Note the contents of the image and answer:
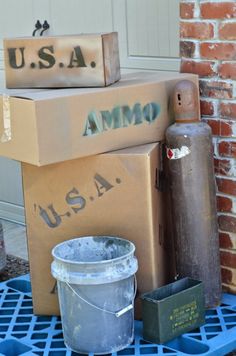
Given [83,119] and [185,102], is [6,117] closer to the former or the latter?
[83,119]

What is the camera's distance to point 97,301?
3.21 metres

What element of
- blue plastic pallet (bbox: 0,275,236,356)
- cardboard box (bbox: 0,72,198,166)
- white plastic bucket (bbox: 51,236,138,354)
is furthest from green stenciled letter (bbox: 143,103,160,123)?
blue plastic pallet (bbox: 0,275,236,356)

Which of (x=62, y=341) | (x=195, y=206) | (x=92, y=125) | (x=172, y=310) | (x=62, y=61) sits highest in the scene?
(x=62, y=61)

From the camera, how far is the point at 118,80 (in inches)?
144

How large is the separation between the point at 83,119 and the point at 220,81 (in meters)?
0.73

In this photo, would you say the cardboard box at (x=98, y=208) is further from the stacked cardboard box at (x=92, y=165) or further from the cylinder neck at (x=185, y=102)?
the cylinder neck at (x=185, y=102)

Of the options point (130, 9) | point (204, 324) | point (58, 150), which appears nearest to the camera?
point (58, 150)

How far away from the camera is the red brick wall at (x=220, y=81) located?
357 centimetres

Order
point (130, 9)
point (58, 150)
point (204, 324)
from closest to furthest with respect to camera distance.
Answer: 1. point (58, 150)
2. point (204, 324)
3. point (130, 9)

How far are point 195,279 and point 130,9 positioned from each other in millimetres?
1687

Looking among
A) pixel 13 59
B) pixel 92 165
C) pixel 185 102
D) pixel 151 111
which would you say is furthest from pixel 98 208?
pixel 13 59

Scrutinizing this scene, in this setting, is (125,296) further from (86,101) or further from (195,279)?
(86,101)

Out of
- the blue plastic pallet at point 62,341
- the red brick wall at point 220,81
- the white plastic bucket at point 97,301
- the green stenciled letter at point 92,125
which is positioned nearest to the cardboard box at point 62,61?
the green stenciled letter at point 92,125

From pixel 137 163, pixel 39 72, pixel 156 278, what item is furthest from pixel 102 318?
pixel 39 72
